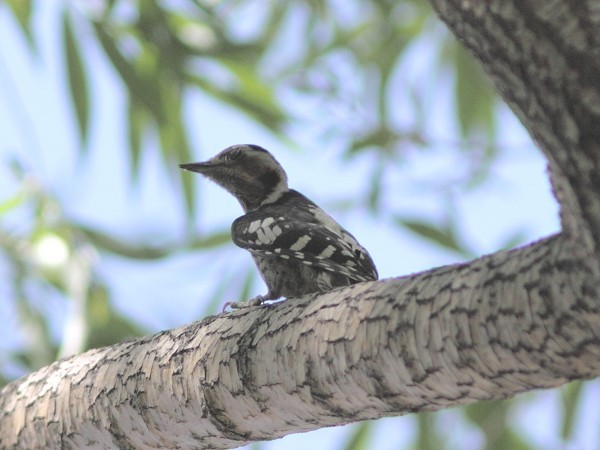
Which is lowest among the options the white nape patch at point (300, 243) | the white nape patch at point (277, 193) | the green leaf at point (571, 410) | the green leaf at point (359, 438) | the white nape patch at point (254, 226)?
the green leaf at point (571, 410)

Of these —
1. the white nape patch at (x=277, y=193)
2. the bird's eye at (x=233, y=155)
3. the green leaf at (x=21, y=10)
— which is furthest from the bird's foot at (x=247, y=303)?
the green leaf at (x=21, y=10)

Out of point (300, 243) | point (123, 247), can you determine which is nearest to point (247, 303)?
point (300, 243)

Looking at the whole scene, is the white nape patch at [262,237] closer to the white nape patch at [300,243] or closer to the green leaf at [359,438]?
the white nape patch at [300,243]

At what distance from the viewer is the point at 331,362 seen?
175cm

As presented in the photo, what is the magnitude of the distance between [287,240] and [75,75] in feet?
4.71

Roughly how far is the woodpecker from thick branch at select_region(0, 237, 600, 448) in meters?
0.58

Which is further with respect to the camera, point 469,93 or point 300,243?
point 469,93

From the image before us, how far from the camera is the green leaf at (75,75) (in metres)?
3.80

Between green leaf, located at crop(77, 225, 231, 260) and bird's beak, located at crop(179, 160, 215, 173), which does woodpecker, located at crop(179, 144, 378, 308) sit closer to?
bird's beak, located at crop(179, 160, 215, 173)

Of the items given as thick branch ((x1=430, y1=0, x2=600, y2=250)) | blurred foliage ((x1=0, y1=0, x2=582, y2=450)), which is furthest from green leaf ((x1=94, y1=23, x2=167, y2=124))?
thick branch ((x1=430, y1=0, x2=600, y2=250))

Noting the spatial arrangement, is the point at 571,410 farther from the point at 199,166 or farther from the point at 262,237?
the point at 199,166

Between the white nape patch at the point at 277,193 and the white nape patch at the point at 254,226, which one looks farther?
the white nape patch at the point at 277,193

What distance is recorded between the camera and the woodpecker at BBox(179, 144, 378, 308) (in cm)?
281

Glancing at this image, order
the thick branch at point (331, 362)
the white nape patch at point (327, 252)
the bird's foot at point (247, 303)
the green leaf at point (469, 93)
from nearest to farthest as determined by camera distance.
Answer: the thick branch at point (331, 362) → the bird's foot at point (247, 303) → the white nape patch at point (327, 252) → the green leaf at point (469, 93)
